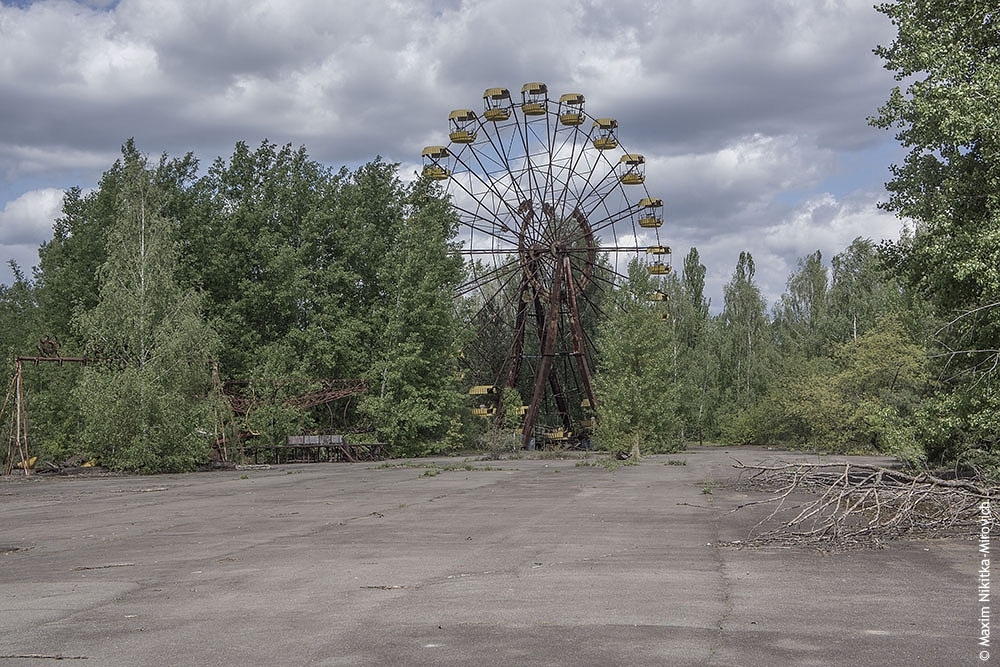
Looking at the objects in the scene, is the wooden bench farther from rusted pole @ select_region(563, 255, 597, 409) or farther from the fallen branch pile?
the fallen branch pile

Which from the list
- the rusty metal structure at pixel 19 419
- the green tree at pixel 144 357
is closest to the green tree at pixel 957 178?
the green tree at pixel 144 357

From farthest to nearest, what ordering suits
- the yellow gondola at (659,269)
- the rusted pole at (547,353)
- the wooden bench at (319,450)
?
the yellow gondola at (659,269)
the rusted pole at (547,353)
the wooden bench at (319,450)

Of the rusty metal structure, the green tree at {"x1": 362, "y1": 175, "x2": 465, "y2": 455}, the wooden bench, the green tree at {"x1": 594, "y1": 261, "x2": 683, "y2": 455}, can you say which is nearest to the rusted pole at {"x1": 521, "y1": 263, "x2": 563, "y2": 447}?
the green tree at {"x1": 594, "y1": 261, "x2": 683, "y2": 455}

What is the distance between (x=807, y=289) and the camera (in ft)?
261

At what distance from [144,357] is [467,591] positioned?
2717 centimetres

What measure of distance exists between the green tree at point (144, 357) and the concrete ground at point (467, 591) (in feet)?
47.7

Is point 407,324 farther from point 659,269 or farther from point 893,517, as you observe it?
point 893,517

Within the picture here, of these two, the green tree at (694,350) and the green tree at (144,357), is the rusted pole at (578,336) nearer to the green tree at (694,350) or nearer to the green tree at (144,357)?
the green tree at (694,350)

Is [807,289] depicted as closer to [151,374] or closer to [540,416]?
[540,416]

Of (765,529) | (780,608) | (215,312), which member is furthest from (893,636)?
(215,312)

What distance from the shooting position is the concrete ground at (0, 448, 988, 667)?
261 inches

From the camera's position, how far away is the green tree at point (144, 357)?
31641mm

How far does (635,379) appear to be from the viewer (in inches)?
1558

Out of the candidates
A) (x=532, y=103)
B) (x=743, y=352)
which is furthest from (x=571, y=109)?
(x=743, y=352)
